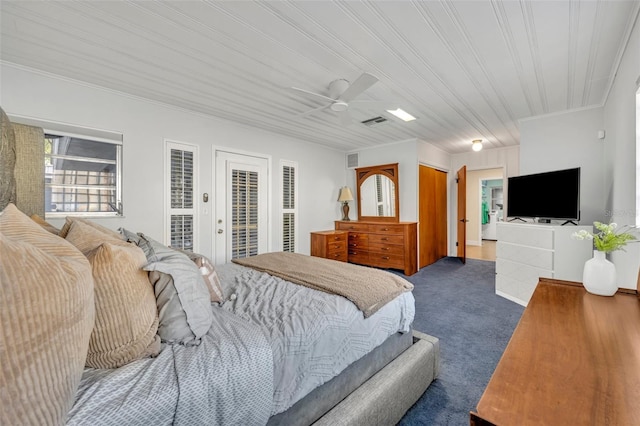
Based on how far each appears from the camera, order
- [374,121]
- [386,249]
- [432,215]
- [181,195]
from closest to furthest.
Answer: [181,195] < [374,121] < [386,249] < [432,215]

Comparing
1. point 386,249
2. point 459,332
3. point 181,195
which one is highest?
point 181,195

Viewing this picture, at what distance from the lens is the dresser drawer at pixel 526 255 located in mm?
2996

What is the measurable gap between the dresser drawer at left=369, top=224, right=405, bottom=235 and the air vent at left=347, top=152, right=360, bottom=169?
4.78 feet

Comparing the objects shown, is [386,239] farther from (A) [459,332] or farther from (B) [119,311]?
(B) [119,311]

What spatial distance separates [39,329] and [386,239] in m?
4.71

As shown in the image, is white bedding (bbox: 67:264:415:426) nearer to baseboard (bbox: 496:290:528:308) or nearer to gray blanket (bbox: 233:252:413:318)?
gray blanket (bbox: 233:252:413:318)

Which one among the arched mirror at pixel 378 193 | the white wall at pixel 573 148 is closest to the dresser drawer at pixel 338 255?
the arched mirror at pixel 378 193

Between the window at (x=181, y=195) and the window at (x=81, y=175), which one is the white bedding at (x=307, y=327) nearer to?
the window at (x=181, y=195)

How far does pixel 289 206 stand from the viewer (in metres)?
4.72

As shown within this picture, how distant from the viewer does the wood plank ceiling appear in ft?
5.79

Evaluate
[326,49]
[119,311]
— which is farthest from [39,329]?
[326,49]

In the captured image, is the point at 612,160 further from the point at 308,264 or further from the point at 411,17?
the point at 308,264

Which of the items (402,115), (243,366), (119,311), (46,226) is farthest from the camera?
(402,115)

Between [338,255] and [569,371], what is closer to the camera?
[569,371]
